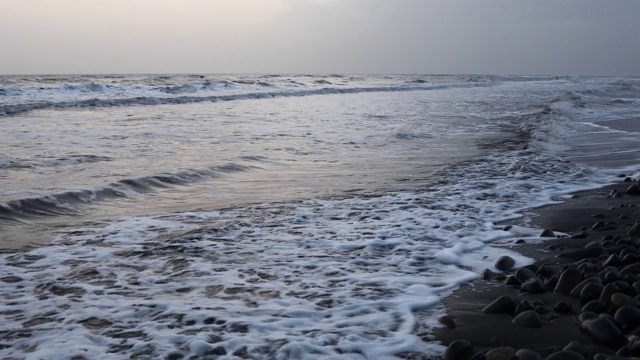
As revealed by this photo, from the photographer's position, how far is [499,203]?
646 cm

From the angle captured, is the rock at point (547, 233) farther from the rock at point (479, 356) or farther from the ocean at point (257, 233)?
the rock at point (479, 356)

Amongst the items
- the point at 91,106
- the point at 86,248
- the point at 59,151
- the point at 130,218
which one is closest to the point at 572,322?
the point at 86,248

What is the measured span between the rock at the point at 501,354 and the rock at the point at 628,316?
25.5 inches

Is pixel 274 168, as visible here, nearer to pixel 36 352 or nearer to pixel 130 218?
pixel 130 218

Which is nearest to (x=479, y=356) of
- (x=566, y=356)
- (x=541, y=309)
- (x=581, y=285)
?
(x=566, y=356)

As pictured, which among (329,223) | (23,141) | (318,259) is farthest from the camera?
(23,141)

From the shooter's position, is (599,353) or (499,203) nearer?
(599,353)

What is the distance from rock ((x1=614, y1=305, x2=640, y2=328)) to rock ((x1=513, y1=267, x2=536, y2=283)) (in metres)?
0.85

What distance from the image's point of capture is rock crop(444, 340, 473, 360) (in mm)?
2779

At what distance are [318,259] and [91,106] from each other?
21111mm

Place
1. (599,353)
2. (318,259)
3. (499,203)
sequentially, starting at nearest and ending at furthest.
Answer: (599,353), (318,259), (499,203)

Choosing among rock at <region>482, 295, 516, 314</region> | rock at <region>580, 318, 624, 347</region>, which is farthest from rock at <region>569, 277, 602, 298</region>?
rock at <region>580, 318, 624, 347</region>

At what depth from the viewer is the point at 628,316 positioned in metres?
2.96

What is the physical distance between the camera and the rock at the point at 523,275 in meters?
3.82
